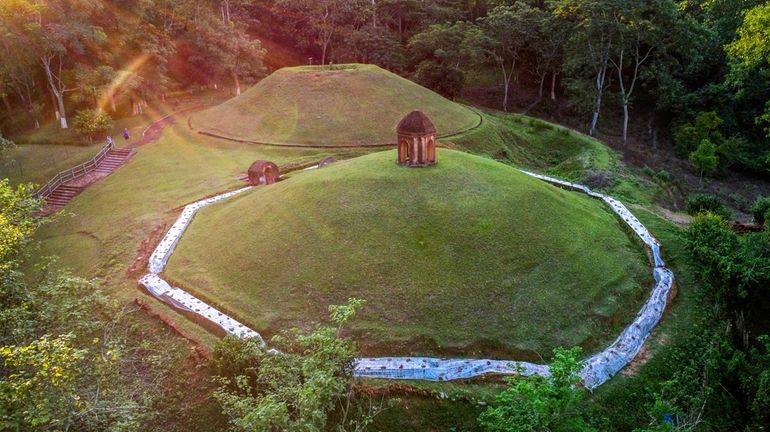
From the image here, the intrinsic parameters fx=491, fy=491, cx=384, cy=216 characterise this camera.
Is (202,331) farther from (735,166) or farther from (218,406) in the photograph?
(735,166)

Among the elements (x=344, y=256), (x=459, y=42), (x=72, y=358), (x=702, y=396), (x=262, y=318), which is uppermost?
(x=459, y=42)

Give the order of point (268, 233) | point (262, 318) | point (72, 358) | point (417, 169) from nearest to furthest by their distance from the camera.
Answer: point (72, 358) → point (262, 318) → point (268, 233) → point (417, 169)

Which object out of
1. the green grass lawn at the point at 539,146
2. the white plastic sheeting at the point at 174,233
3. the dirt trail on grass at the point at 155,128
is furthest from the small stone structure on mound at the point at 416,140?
the dirt trail on grass at the point at 155,128

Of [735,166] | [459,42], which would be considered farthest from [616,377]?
[459,42]

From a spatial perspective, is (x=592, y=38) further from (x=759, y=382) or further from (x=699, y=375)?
(x=759, y=382)

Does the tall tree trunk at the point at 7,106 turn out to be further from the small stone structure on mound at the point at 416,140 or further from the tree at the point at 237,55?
the small stone structure on mound at the point at 416,140

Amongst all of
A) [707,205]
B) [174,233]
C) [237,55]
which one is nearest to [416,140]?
[174,233]
